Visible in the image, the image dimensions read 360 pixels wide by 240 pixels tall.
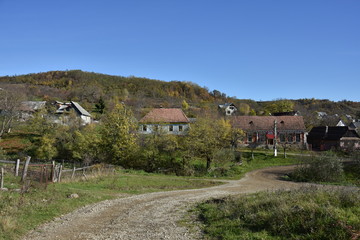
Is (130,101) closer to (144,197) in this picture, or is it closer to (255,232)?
(144,197)

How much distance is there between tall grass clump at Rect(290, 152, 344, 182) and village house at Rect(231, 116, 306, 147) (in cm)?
2359

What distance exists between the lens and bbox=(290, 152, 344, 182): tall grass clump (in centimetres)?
2756

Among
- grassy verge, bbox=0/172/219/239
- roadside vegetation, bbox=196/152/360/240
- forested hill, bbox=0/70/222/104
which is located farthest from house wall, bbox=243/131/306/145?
forested hill, bbox=0/70/222/104

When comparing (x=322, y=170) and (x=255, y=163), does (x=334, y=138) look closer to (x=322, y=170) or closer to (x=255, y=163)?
(x=255, y=163)

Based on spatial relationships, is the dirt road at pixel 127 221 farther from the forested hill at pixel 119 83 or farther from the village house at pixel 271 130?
the forested hill at pixel 119 83

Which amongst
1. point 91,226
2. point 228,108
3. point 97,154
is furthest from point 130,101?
point 91,226

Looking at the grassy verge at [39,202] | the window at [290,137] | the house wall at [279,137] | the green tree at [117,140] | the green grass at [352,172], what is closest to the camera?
the grassy verge at [39,202]

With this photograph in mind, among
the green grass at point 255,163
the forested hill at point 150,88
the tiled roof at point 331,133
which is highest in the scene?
the forested hill at point 150,88

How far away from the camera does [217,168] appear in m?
33.2

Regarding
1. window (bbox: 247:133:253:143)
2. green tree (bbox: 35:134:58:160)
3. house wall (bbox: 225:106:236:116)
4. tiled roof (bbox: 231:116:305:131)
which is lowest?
green tree (bbox: 35:134:58:160)

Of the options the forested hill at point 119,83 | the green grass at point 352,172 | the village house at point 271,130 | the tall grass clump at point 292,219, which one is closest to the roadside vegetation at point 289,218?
the tall grass clump at point 292,219

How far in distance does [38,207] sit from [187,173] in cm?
2053

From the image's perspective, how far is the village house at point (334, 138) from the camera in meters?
51.1

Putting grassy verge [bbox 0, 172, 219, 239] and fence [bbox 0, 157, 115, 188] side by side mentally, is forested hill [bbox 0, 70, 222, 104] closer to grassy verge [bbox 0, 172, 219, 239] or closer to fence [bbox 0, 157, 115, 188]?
fence [bbox 0, 157, 115, 188]
